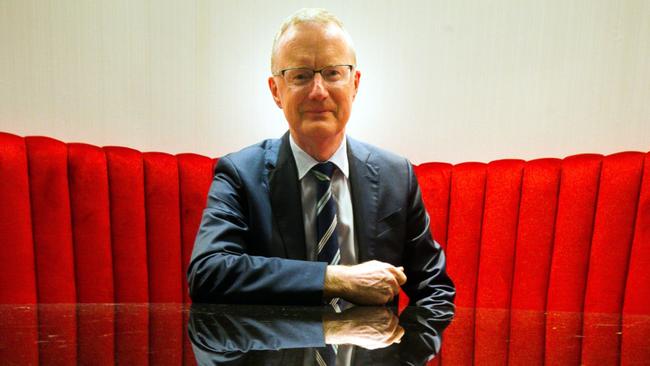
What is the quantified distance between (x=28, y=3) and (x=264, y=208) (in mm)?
1258

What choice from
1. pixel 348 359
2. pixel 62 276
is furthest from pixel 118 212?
pixel 348 359

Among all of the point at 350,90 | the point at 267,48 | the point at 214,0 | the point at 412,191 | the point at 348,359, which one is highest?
the point at 214,0

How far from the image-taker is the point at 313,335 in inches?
38.0

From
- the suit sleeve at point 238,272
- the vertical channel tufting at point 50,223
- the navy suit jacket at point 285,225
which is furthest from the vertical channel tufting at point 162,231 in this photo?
the suit sleeve at point 238,272

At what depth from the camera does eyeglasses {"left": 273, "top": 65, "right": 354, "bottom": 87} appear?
1.70 metres

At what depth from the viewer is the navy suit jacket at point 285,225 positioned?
1.47 metres

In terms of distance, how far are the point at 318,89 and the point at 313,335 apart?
33.2 inches

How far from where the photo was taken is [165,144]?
2486 millimetres

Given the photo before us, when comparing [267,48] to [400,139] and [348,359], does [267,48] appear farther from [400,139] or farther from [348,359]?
[348,359]

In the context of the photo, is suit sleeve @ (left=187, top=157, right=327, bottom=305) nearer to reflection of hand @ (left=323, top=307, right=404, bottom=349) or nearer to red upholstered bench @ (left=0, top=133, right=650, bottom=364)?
reflection of hand @ (left=323, top=307, right=404, bottom=349)

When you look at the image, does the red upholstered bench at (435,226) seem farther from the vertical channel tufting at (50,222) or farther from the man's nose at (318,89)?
the man's nose at (318,89)

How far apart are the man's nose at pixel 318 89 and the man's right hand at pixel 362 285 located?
465 mm

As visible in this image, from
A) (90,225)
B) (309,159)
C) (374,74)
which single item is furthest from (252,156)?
(374,74)

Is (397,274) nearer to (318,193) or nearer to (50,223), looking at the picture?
(318,193)
